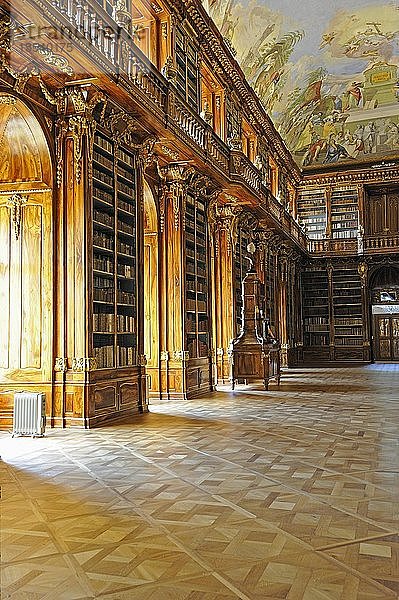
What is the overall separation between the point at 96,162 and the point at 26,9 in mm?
2517

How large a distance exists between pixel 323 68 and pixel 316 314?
29.4 ft

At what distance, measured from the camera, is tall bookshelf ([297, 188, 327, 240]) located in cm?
2491

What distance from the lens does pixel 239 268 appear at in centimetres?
1647

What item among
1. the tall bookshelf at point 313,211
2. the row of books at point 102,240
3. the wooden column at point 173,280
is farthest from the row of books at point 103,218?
the tall bookshelf at point 313,211

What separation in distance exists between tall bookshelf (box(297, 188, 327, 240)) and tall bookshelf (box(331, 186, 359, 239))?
39cm

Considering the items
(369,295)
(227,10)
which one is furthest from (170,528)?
(369,295)

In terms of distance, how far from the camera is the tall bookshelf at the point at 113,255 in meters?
8.56

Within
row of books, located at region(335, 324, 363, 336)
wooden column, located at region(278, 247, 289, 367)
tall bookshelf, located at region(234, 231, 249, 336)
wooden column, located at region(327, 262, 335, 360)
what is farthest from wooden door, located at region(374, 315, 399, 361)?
tall bookshelf, located at region(234, 231, 249, 336)

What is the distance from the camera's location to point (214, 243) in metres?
14.9

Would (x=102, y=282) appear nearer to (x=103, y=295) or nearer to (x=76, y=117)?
(x=103, y=295)

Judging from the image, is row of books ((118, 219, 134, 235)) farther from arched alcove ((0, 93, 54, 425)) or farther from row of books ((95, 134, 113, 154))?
arched alcove ((0, 93, 54, 425))

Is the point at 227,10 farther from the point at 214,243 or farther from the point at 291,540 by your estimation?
the point at 291,540

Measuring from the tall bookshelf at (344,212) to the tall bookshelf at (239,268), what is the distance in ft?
26.8

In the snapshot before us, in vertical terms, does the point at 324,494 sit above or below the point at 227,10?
below
